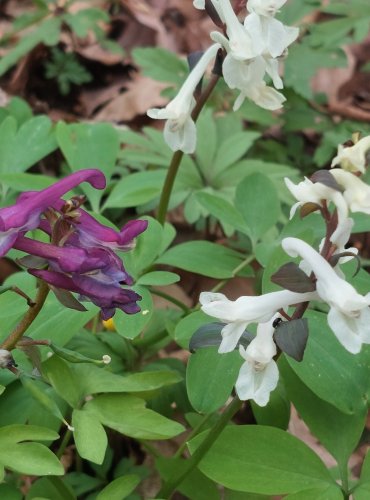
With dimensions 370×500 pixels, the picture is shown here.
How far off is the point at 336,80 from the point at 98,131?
231 centimetres

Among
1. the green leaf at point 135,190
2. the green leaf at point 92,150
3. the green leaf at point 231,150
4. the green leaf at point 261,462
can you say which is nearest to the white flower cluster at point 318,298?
the green leaf at point 261,462

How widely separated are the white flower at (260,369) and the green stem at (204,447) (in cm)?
13

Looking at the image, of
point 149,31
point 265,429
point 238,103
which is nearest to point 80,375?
point 265,429

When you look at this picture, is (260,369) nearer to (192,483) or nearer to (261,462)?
(261,462)

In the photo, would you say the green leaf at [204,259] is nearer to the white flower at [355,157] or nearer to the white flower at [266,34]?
the white flower at [266,34]

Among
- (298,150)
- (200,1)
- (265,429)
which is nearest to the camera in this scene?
→ (265,429)

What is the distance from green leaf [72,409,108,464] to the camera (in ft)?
4.00

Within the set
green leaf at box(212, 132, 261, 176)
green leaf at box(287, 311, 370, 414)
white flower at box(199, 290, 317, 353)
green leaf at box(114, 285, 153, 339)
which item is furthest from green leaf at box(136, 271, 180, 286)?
green leaf at box(212, 132, 261, 176)

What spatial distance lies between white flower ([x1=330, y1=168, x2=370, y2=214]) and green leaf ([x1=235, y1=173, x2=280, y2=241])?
2.67 feet

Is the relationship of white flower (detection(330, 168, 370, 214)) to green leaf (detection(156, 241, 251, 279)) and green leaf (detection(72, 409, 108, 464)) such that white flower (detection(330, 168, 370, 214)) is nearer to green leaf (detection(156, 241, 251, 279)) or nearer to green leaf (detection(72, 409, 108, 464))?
green leaf (detection(72, 409, 108, 464))

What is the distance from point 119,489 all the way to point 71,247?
1.69 ft

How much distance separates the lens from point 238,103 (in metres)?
1.66

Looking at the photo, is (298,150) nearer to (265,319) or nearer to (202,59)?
(202,59)

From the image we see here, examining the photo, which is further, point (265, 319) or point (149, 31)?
point (149, 31)
